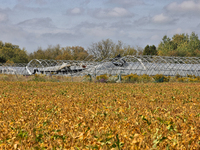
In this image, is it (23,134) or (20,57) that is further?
(20,57)

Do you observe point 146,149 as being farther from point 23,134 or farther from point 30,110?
point 30,110

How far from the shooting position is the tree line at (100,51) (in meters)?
54.1

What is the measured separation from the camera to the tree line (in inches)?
2130

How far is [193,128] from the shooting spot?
16.0 ft

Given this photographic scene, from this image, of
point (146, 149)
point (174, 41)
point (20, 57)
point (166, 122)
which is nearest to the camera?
point (146, 149)

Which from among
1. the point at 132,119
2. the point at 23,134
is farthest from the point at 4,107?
the point at 132,119

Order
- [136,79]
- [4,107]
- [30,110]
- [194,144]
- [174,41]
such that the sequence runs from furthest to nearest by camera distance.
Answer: [174,41], [136,79], [4,107], [30,110], [194,144]

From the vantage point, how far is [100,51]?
179 feet

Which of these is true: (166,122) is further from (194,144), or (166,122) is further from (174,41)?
(174,41)

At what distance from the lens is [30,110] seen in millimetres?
6961

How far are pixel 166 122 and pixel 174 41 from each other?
273 ft

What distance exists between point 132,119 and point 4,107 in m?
4.29

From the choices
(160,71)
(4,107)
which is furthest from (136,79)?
(4,107)

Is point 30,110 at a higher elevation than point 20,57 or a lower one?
lower
